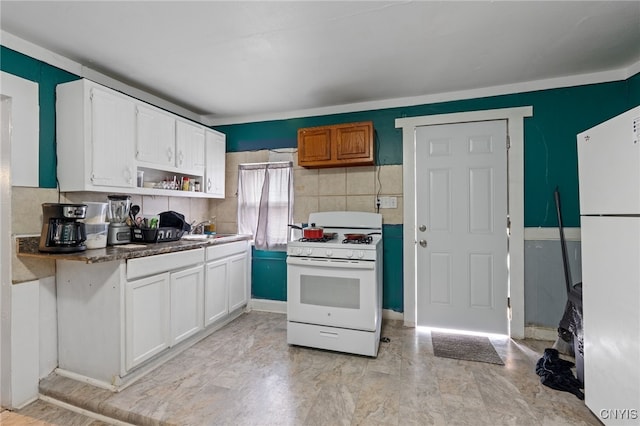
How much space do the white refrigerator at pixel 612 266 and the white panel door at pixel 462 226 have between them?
3.38 feet

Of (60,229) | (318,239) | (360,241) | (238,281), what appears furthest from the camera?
(238,281)

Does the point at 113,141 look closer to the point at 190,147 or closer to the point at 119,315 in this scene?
the point at 190,147

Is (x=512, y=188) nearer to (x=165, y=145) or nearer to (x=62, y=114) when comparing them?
(x=165, y=145)

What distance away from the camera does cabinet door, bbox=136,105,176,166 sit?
2.42 m

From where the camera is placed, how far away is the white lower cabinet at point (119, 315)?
6.23 feet

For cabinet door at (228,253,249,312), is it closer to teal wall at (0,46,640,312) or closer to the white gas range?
teal wall at (0,46,640,312)

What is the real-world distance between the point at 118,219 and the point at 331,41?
2.27m

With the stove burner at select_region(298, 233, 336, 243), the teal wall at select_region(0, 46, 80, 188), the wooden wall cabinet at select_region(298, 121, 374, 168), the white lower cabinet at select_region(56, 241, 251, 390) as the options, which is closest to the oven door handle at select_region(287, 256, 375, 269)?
the stove burner at select_region(298, 233, 336, 243)

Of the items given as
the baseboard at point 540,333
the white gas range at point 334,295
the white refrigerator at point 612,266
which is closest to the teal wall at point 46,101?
the white gas range at point 334,295

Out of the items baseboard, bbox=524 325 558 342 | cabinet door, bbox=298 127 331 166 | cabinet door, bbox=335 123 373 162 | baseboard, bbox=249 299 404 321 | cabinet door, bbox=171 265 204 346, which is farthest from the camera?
baseboard, bbox=249 299 404 321

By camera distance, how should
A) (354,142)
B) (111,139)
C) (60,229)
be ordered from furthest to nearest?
1. (354,142)
2. (111,139)
3. (60,229)

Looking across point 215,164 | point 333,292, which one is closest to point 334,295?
point 333,292

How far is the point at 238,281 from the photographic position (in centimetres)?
320

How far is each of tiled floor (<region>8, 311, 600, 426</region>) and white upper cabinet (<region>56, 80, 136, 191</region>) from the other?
4.80 ft
